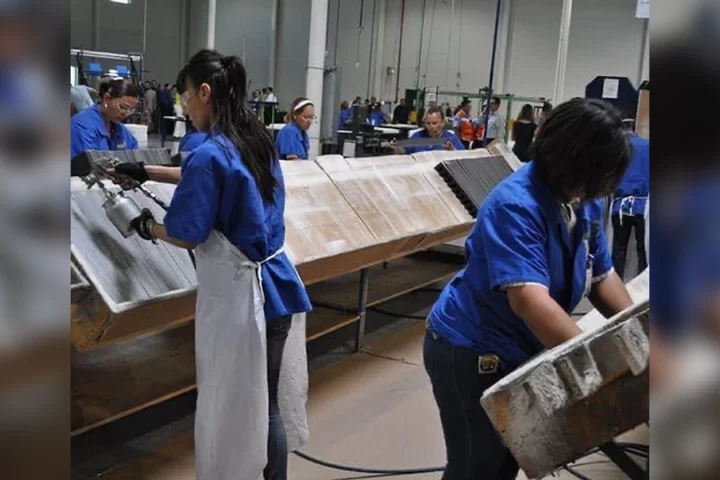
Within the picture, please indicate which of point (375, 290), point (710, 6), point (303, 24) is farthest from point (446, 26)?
point (710, 6)

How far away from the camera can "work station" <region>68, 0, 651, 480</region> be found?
1307 millimetres

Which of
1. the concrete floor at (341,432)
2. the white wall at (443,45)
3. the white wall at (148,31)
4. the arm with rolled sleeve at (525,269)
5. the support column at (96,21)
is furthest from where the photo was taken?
the white wall at (443,45)

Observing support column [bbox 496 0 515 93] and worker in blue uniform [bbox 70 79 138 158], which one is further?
support column [bbox 496 0 515 93]

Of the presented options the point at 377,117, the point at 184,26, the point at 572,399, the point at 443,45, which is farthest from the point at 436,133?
the point at 184,26

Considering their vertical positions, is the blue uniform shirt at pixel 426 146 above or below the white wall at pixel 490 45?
below

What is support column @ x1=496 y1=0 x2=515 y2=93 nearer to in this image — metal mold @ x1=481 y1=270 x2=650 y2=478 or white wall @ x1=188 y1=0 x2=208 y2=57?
white wall @ x1=188 y1=0 x2=208 y2=57

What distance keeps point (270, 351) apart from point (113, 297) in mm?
472

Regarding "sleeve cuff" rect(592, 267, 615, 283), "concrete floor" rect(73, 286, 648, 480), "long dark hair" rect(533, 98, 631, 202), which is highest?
"long dark hair" rect(533, 98, 631, 202)

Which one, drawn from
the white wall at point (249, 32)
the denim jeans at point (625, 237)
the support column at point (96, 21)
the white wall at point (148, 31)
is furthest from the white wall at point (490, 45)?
the denim jeans at point (625, 237)

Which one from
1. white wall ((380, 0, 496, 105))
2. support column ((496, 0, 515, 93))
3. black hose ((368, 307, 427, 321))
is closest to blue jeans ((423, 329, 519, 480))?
black hose ((368, 307, 427, 321))

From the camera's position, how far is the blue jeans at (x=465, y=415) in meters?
1.49

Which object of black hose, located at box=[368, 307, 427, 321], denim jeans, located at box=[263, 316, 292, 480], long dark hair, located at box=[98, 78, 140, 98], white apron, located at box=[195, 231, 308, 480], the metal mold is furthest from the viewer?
black hose, located at box=[368, 307, 427, 321]

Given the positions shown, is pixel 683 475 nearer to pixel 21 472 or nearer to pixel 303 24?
pixel 21 472

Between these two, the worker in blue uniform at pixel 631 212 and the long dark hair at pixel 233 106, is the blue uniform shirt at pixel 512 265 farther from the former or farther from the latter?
the worker in blue uniform at pixel 631 212
